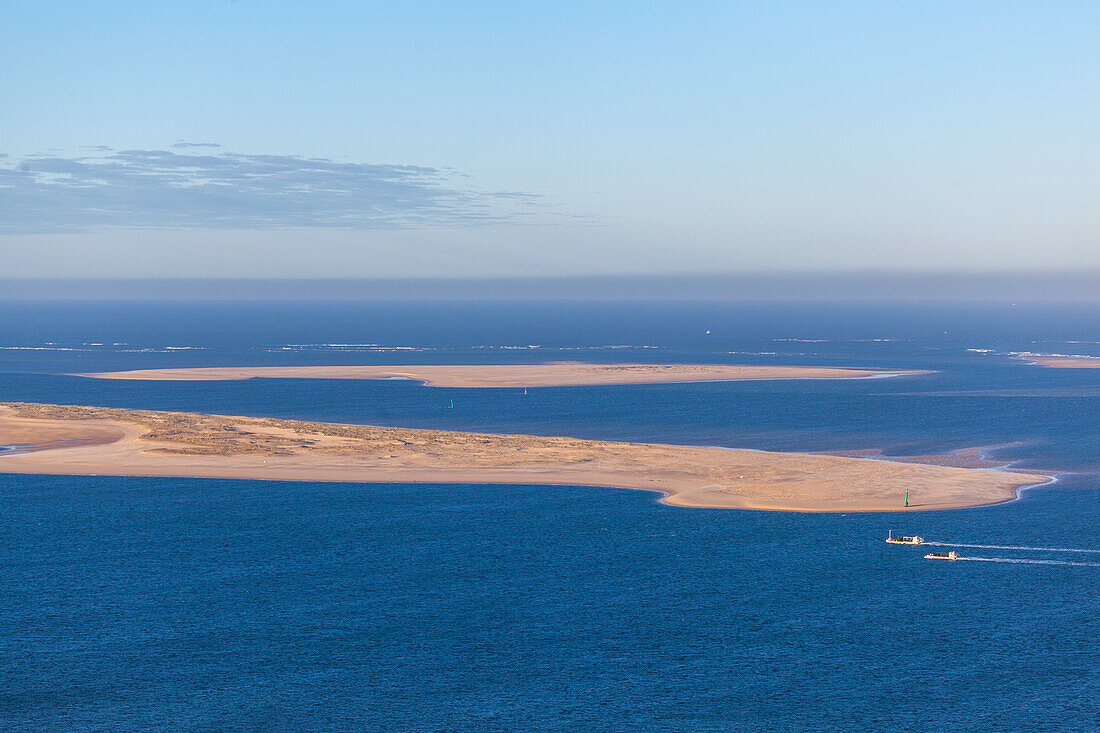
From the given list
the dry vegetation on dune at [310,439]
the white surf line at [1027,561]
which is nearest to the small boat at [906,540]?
the white surf line at [1027,561]

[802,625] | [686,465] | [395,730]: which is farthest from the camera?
[686,465]

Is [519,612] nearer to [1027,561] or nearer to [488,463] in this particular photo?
[1027,561]

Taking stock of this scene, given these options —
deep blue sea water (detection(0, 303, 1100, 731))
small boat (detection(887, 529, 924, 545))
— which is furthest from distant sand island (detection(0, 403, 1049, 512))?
small boat (detection(887, 529, 924, 545))

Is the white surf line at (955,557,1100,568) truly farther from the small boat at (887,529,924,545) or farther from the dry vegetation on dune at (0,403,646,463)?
the dry vegetation on dune at (0,403,646,463)

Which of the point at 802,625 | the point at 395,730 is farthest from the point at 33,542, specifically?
the point at 802,625

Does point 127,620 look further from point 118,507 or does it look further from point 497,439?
point 497,439

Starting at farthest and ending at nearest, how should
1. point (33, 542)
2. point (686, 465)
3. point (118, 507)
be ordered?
point (686, 465) < point (118, 507) < point (33, 542)

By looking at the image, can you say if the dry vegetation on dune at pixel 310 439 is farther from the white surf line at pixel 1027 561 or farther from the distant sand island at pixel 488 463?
the white surf line at pixel 1027 561

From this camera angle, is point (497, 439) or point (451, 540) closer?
point (451, 540)

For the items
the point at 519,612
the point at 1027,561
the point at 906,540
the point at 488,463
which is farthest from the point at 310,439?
the point at 1027,561
